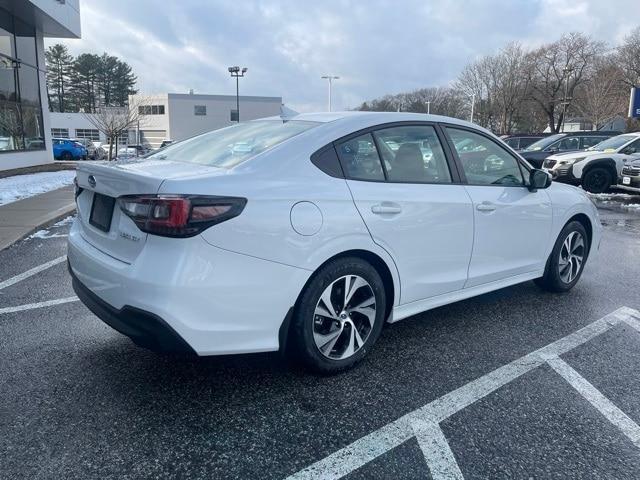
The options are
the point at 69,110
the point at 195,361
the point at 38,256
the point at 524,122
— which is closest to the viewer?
the point at 195,361

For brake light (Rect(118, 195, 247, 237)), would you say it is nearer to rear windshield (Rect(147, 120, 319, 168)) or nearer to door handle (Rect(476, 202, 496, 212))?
rear windshield (Rect(147, 120, 319, 168))

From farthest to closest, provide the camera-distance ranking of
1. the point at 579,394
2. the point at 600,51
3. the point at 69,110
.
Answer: the point at 69,110 → the point at 600,51 → the point at 579,394

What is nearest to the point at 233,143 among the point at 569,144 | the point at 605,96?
the point at 569,144

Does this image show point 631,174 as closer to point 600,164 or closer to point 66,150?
point 600,164

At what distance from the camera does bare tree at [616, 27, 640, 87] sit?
159 ft

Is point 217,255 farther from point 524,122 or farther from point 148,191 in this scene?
point 524,122

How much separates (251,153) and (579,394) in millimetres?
2416

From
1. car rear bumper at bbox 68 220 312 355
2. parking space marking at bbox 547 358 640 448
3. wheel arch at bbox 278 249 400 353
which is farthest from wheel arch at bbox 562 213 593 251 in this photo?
car rear bumper at bbox 68 220 312 355

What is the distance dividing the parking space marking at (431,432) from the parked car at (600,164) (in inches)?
471

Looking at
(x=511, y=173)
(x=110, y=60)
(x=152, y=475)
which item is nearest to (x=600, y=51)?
(x=511, y=173)

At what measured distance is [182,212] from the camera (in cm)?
243

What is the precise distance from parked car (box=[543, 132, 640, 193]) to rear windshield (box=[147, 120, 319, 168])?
12.7 metres

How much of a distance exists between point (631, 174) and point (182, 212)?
42.3 feet

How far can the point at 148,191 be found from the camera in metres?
2.51
